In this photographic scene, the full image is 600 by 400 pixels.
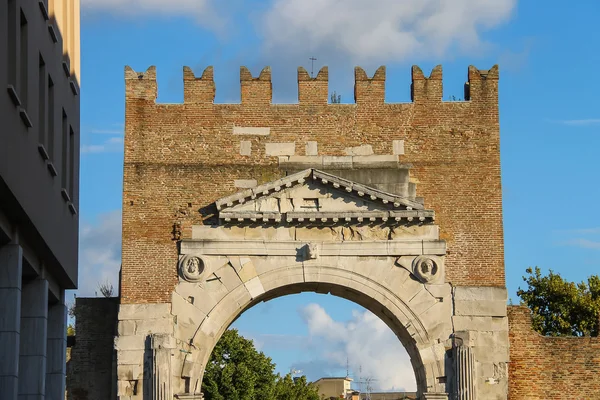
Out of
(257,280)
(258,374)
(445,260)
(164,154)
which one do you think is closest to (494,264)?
(445,260)

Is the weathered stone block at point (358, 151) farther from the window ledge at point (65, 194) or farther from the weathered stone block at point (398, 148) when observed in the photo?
the window ledge at point (65, 194)

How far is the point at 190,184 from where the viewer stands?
31609 millimetres

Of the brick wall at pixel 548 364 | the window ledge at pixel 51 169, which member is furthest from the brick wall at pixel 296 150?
the window ledge at pixel 51 169

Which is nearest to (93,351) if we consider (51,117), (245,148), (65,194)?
(245,148)

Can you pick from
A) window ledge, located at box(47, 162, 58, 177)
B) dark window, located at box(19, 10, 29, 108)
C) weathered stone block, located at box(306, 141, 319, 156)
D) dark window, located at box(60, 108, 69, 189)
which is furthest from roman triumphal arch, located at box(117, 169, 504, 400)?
dark window, located at box(19, 10, 29, 108)

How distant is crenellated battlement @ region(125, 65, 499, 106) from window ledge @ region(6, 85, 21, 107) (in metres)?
10.5

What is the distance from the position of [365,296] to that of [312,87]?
4814 millimetres

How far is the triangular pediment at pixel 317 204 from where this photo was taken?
30.9 m

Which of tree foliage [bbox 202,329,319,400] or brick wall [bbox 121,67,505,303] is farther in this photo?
tree foliage [bbox 202,329,319,400]

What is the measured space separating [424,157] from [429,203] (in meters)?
1.06

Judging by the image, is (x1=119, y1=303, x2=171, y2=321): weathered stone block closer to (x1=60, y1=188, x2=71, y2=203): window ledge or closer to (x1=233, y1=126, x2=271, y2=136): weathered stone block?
(x1=60, y1=188, x2=71, y2=203): window ledge

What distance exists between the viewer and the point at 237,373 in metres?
54.0

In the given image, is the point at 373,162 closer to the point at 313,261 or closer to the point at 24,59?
the point at 313,261

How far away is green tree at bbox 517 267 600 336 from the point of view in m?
42.4
